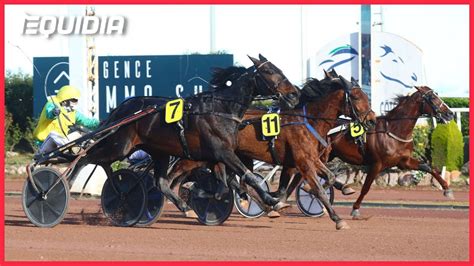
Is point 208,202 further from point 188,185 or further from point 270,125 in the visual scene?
point 270,125

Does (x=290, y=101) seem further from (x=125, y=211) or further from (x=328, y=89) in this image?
(x=125, y=211)

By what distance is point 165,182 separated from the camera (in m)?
12.6

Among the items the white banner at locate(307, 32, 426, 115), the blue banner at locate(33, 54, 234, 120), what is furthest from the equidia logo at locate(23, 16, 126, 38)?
the white banner at locate(307, 32, 426, 115)

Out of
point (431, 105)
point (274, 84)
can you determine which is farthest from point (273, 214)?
point (431, 105)

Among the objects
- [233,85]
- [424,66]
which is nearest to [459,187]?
[424,66]

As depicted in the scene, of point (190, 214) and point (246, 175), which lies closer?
point (246, 175)

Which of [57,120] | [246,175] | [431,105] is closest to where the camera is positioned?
[246,175]

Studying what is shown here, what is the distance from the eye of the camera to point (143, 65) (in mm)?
21703

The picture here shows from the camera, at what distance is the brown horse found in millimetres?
12438

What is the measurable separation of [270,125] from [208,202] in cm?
125

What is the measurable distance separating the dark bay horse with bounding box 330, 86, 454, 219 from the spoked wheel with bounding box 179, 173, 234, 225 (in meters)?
1.94

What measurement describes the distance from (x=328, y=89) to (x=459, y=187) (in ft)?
25.1

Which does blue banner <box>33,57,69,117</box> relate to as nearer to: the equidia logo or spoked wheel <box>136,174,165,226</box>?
the equidia logo

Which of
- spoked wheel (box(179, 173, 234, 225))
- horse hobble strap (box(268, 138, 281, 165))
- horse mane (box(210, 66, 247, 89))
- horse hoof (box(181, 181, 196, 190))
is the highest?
horse mane (box(210, 66, 247, 89))
